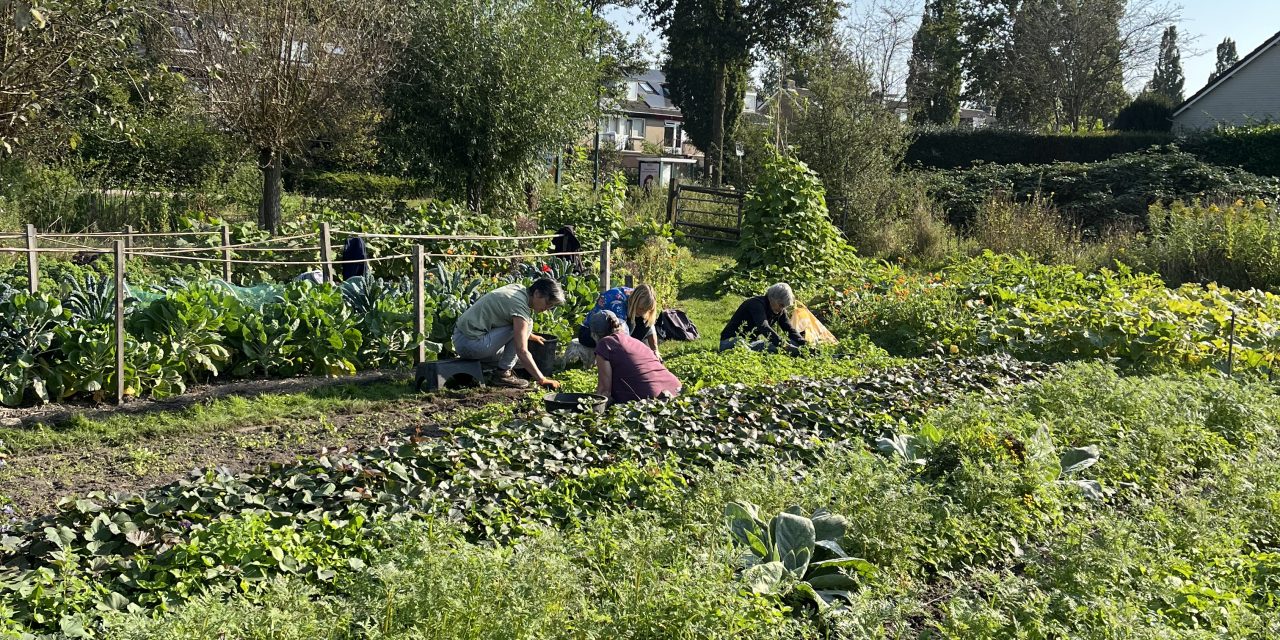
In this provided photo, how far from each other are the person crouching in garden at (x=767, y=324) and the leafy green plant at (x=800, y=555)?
438 centimetres

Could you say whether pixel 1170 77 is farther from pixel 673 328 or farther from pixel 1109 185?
pixel 673 328

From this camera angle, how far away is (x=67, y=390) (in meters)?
6.70

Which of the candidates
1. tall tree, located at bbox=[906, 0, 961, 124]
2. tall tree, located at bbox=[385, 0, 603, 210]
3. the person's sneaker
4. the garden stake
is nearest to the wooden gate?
tall tree, located at bbox=[385, 0, 603, 210]

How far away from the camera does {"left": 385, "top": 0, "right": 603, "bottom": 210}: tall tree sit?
15.8 meters

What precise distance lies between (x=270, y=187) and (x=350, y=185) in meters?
5.85

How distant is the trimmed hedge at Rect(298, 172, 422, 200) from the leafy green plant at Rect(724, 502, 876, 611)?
17406mm

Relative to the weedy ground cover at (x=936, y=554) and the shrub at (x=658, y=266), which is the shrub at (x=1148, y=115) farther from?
the weedy ground cover at (x=936, y=554)

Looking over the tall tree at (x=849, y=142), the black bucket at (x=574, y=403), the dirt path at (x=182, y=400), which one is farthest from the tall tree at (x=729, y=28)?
the black bucket at (x=574, y=403)

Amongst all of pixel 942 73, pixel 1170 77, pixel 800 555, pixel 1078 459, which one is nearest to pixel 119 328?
pixel 800 555

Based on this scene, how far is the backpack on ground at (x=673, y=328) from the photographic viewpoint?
991 centimetres

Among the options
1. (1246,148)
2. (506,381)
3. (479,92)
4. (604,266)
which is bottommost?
(506,381)

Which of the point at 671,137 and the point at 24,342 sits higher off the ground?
the point at 671,137

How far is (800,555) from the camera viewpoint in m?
3.69

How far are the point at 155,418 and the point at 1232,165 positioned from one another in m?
24.1
